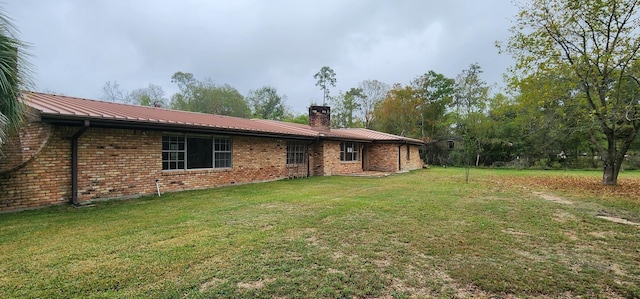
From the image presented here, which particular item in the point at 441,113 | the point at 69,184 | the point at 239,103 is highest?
the point at 239,103

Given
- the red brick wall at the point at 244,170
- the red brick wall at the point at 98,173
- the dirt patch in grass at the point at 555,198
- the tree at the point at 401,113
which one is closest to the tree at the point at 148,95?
the tree at the point at 401,113

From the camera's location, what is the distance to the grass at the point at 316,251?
2.97 m

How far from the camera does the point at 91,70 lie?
30703 millimetres

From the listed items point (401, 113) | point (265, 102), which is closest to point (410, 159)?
point (401, 113)

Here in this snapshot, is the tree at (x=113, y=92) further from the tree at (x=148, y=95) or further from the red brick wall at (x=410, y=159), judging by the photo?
the red brick wall at (x=410, y=159)

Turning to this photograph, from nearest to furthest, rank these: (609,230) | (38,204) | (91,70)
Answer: (609,230) → (38,204) → (91,70)

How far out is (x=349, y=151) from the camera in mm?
17859

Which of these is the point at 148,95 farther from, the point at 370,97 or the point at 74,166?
the point at 74,166

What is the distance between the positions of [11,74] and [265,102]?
43168mm

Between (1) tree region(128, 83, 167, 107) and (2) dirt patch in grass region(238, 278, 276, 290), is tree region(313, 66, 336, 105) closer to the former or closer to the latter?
(1) tree region(128, 83, 167, 107)

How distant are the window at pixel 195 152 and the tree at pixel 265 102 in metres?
35.1

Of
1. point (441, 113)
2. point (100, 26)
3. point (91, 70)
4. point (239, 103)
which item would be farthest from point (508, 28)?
point (91, 70)

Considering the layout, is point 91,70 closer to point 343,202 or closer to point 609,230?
point 343,202

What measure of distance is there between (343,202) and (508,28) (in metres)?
11.5
